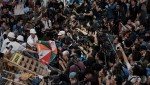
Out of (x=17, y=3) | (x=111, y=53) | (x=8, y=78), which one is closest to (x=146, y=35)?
(x=111, y=53)

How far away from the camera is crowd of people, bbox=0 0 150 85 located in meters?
15.1

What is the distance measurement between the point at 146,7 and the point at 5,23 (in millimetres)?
6301

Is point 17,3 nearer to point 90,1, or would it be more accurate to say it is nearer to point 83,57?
point 90,1

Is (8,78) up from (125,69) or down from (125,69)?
down

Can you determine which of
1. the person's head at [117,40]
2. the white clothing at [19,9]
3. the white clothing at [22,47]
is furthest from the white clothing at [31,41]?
the white clothing at [19,9]

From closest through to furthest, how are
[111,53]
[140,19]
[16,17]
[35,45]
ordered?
1. [111,53]
2. [35,45]
3. [140,19]
4. [16,17]

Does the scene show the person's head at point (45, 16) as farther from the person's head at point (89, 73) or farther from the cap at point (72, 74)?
the cap at point (72, 74)

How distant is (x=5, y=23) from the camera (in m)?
24.9

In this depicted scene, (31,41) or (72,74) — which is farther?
(31,41)

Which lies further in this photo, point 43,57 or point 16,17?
point 16,17

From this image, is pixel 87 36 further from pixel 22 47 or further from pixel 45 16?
pixel 45 16

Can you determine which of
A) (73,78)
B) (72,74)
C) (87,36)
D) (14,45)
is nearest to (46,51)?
(14,45)

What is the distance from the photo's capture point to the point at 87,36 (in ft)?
68.6

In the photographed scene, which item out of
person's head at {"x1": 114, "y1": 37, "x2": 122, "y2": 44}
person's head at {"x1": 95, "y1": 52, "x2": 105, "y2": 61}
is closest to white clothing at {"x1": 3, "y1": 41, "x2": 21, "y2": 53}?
person's head at {"x1": 114, "y1": 37, "x2": 122, "y2": 44}
